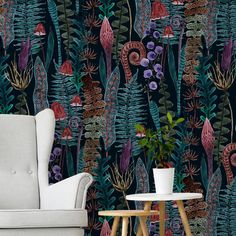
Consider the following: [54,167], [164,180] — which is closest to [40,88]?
[54,167]

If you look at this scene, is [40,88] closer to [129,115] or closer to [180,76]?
[129,115]

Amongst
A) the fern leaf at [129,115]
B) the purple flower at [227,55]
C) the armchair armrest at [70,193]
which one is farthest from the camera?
the purple flower at [227,55]

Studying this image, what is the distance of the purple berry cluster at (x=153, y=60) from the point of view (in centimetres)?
547

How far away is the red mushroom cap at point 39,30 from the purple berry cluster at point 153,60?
2.55 feet

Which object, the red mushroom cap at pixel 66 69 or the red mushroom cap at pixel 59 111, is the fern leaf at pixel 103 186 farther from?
the red mushroom cap at pixel 66 69

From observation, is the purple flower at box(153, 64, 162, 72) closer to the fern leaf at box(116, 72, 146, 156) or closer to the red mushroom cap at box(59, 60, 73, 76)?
the fern leaf at box(116, 72, 146, 156)

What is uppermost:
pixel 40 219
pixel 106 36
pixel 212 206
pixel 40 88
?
pixel 106 36

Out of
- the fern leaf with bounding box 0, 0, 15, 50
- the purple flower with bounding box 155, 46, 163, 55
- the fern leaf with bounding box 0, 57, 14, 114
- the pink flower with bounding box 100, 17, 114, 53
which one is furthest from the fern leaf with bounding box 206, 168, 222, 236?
the fern leaf with bounding box 0, 0, 15, 50

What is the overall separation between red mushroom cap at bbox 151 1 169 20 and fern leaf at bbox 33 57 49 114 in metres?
0.94

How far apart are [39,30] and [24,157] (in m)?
1.04

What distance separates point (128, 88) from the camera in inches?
214

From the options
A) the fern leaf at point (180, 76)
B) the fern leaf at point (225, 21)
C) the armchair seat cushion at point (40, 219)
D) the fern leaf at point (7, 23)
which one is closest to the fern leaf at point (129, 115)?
the fern leaf at point (180, 76)

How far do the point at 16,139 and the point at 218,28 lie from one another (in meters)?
1.80

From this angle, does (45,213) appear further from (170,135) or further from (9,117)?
(170,135)
